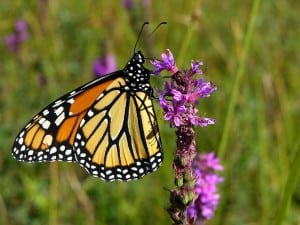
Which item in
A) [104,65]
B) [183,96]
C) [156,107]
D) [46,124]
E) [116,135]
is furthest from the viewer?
[104,65]

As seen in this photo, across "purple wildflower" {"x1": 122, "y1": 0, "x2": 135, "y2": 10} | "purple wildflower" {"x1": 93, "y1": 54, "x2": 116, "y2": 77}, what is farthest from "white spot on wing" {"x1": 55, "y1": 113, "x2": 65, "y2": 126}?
"purple wildflower" {"x1": 122, "y1": 0, "x2": 135, "y2": 10}

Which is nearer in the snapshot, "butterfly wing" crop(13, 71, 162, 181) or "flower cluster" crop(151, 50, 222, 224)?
"flower cluster" crop(151, 50, 222, 224)

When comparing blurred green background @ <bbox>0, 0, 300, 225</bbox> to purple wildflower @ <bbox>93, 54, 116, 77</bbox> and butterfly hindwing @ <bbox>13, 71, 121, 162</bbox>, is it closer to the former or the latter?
purple wildflower @ <bbox>93, 54, 116, 77</bbox>

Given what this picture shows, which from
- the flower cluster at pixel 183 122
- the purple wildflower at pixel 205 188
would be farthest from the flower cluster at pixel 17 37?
the flower cluster at pixel 183 122

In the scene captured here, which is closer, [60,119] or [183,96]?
[183,96]

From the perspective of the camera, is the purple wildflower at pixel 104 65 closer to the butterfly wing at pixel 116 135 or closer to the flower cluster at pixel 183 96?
the butterfly wing at pixel 116 135

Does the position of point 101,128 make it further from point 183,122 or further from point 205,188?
point 183,122

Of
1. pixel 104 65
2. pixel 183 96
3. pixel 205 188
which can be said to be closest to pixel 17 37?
pixel 104 65

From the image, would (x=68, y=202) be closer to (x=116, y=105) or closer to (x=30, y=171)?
(x=30, y=171)
